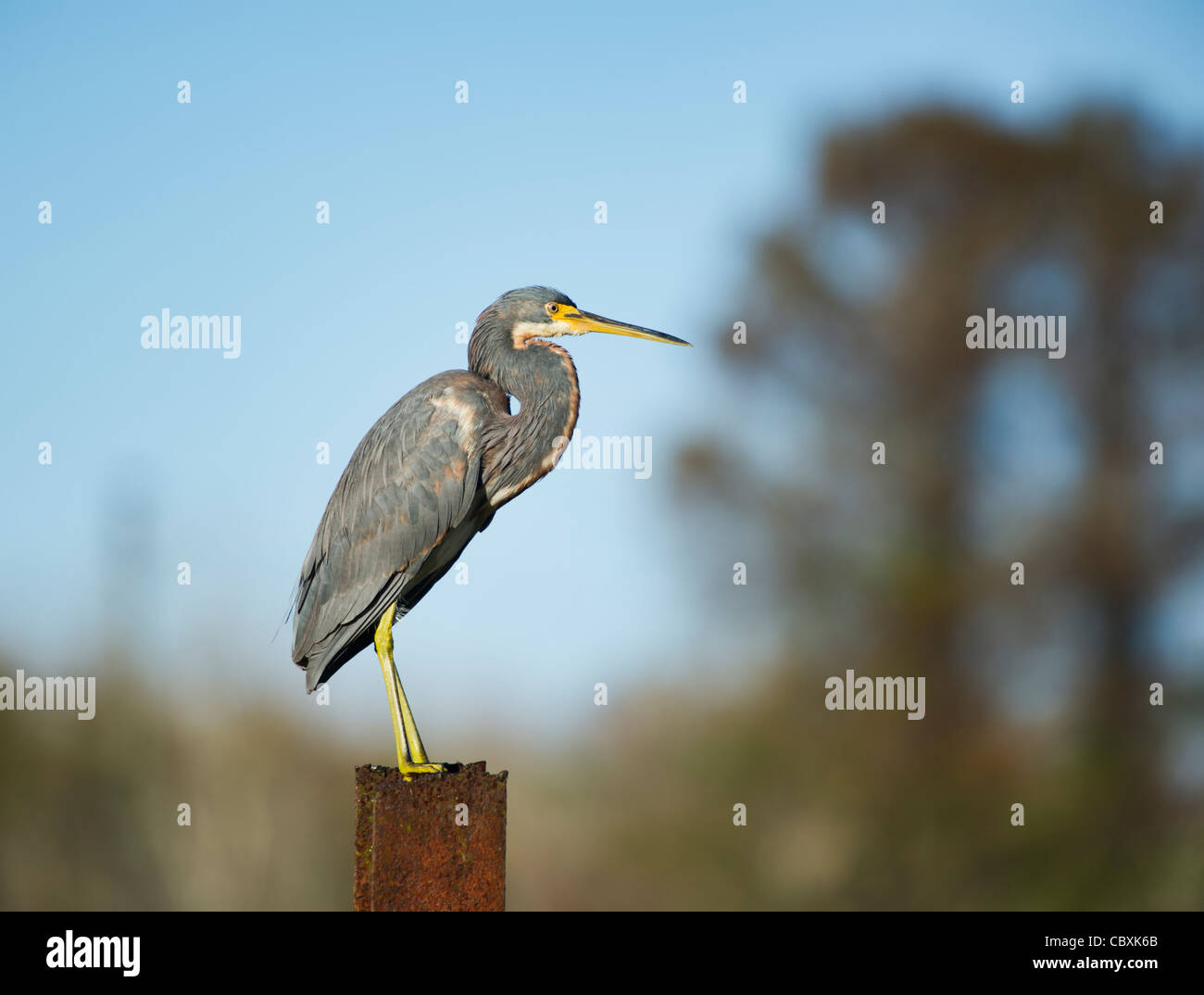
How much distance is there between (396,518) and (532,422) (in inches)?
25.4

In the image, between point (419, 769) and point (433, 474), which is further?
point (433, 474)

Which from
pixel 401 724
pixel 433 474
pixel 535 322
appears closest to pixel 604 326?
pixel 535 322

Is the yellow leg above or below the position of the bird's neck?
below

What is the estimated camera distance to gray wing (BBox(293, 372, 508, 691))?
4.37 meters

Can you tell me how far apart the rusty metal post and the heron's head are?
1.73m

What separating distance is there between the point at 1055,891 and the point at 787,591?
402 cm

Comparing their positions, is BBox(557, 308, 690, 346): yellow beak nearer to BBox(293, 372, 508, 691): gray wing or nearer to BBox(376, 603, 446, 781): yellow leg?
BBox(293, 372, 508, 691): gray wing

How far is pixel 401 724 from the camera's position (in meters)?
4.15

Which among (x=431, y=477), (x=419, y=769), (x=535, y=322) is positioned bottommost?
(x=419, y=769)

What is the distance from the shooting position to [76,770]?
9.09 metres

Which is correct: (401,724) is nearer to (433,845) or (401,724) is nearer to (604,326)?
(433,845)

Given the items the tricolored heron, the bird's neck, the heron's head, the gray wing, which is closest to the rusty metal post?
the tricolored heron

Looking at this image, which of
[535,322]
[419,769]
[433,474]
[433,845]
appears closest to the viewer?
[433,845]

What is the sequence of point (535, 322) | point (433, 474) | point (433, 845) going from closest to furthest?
point (433, 845) < point (433, 474) < point (535, 322)
